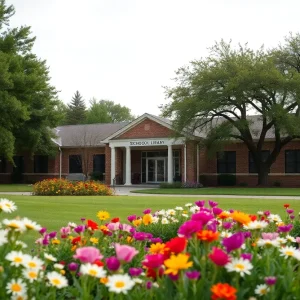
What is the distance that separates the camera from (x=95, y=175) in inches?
1486

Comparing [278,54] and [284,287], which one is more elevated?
[278,54]

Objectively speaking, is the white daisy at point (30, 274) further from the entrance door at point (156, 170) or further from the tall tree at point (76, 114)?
the tall tree at point (76, 114)

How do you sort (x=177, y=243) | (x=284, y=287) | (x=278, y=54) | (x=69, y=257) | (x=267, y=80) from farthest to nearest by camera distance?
1. (x=278, y=54)
2. (x=267, y=80)
3. (x=69, y=257)
4. (x=284, y=287)
5. (x=177, y=243)

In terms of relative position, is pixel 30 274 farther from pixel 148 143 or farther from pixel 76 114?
pixel 76 114

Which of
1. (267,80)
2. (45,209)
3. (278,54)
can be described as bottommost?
(45,209)

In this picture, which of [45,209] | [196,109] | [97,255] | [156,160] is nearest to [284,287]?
[97,255]

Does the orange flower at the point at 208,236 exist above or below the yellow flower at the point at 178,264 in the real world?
above

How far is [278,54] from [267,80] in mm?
4263

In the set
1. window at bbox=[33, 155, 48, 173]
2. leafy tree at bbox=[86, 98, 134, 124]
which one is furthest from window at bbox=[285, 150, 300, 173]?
leafy tree at bbox=[86, 98, 134, 124]

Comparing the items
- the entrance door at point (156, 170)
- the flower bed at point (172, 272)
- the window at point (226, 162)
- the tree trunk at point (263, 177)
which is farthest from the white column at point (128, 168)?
the flower bed at point (172, 272)

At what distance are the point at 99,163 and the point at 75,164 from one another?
241cm

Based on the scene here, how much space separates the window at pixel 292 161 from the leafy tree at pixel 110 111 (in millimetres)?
51639

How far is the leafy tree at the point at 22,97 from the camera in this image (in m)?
26.5

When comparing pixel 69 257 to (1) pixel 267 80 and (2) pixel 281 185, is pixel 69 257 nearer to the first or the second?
(1) pixel 267 80
